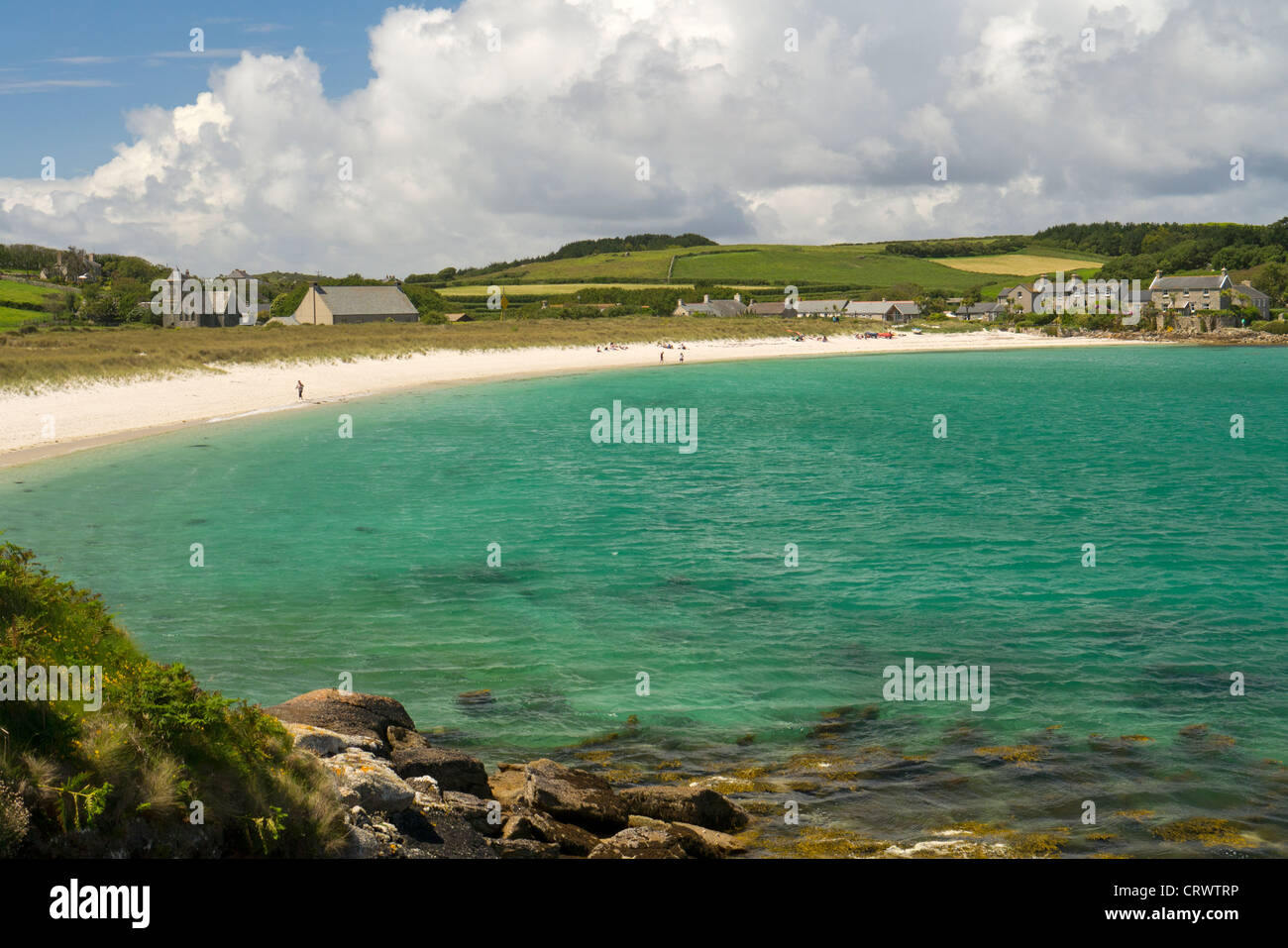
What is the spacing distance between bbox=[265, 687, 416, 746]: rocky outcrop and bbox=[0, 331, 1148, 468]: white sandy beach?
28.1 meters

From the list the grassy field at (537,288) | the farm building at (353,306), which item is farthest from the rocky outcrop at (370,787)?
the grassy field at (537,288)

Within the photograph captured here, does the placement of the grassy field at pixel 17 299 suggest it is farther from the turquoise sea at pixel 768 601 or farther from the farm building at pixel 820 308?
the farm building at pixel 820 308

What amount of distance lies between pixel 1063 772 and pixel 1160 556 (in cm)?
1430

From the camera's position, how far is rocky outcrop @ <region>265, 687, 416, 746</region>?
35.3 ft

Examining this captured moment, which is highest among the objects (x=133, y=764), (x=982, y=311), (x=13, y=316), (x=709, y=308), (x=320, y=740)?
(x=982, y=311)

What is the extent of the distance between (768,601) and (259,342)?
63.5 meters

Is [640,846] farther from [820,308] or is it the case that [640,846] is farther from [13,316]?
[820,308]

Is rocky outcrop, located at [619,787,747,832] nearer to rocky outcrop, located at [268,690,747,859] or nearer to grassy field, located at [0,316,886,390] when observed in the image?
rocky outcrop, located at [268,690,747,859]

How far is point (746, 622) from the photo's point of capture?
18609 mm

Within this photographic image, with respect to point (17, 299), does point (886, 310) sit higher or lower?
higher

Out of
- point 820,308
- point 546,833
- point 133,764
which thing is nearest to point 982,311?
point 820,308

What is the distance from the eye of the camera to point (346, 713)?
11188 mm

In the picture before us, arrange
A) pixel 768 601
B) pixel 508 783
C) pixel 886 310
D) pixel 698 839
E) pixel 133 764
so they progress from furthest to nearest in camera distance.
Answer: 1. pixel 886 310
2. pixel 768 601
3. pixel 508 783
4. pixel 698 839
5. pixel 133 764

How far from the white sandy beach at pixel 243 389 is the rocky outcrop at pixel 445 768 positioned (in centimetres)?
2993
